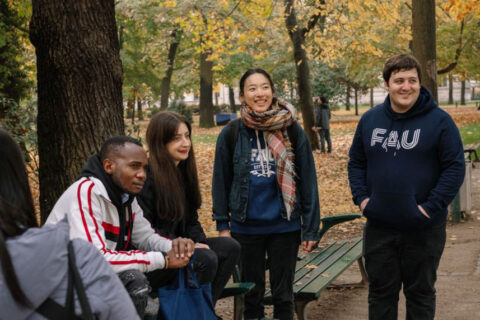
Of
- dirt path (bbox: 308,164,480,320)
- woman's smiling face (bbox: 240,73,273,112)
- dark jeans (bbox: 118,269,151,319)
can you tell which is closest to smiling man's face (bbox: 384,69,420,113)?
woman's smiling face (bbox: 240,73,273,112)

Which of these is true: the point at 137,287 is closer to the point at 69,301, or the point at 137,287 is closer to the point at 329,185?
the point at 69,301

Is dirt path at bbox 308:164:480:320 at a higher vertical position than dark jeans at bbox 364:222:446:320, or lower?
lower

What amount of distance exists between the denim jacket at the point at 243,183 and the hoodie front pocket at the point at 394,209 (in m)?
0.39

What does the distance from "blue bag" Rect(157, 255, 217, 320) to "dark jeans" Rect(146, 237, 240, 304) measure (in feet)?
0.78

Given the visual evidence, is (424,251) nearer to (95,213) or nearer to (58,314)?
(95,213)

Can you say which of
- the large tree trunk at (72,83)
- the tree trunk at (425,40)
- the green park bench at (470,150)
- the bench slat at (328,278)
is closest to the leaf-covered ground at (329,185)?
the tree trunk at (425,40)

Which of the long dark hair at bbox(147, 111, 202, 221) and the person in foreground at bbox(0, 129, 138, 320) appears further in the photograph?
the long dark hair at bbox(147, 111, 202, 221)

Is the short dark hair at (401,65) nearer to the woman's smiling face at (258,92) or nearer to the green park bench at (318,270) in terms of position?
the woman's smiling face at (258,92)

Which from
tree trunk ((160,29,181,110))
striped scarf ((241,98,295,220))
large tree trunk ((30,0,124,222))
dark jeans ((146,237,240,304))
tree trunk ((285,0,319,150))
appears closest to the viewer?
dark jeans ((146,237,240,304))

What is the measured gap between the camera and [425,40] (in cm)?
852

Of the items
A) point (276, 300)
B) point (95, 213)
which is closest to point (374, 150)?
point (276, 300)

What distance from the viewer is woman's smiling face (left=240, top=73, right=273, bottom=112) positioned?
12.7ft

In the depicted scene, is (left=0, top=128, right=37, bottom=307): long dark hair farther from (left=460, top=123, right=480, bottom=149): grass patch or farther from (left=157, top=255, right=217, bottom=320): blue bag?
(left=460, top=123, right=480, bottom=149): grass patch

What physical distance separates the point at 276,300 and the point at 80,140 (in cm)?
213
